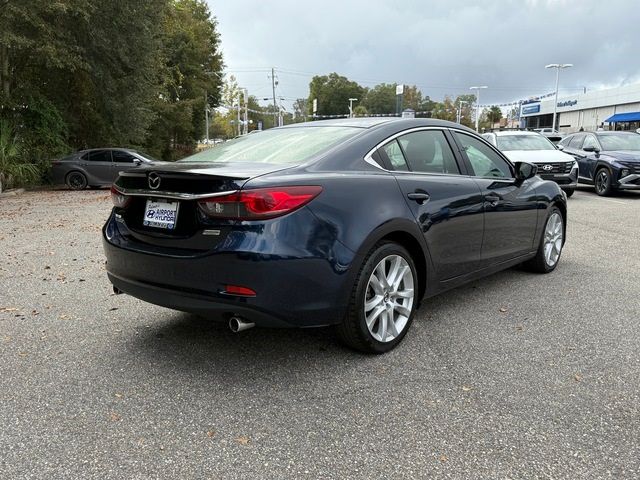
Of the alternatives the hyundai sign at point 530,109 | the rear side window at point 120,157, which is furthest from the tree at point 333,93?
the rear side window at point 120,157

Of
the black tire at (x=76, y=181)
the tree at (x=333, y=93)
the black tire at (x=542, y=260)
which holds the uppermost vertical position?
the tree at (x=333, y=93)

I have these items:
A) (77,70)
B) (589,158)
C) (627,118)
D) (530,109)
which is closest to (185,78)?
(77,70)

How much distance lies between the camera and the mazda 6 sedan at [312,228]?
10.4 feet

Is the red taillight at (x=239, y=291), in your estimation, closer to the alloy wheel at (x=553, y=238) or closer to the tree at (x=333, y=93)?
the alloy wheel at (x=553, y=238)

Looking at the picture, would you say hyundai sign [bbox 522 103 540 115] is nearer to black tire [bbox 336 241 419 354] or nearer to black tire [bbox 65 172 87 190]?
black tire [bbox 65 172 87 190]

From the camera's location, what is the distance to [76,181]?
18.4 metres

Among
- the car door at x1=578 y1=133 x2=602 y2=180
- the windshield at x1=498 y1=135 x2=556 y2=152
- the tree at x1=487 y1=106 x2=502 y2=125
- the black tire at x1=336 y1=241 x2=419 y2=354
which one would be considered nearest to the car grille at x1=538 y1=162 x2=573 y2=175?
the windshield at x1=498 y1=135 x2=556 y2=152

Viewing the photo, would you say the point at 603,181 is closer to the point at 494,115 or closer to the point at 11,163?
the point at 11,163

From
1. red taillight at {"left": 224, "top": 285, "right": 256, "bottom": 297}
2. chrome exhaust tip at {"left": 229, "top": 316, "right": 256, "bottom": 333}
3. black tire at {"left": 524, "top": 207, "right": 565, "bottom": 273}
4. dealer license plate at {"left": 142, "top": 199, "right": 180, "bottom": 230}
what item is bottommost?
black tire at {"left": 524, "top": 207, "right": 565, "bottom": 273}

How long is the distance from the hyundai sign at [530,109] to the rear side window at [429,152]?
89.0 metres

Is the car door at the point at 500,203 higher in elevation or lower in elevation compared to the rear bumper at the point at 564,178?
higher

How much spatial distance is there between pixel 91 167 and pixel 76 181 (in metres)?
0.76

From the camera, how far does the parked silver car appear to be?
716 inches

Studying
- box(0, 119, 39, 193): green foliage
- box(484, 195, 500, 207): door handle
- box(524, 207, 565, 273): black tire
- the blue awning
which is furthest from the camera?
the blue awning
